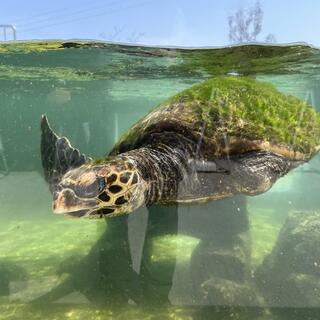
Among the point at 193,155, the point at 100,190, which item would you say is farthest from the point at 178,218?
the point at 100,190

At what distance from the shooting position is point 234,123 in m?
5.99

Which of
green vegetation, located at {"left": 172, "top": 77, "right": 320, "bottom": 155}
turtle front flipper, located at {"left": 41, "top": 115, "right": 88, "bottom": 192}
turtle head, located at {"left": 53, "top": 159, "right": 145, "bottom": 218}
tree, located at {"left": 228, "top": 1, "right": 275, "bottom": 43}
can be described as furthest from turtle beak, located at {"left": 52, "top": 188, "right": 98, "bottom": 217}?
tree, located at {"left": 228, "top": 1, "right": 275, "bottom": 43}

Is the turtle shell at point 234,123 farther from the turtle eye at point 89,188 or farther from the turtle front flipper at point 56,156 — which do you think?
the turtle eye at point 89,188

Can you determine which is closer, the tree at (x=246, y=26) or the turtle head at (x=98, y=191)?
the turtle head at (x=98, y=191)

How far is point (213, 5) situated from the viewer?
8.35 m

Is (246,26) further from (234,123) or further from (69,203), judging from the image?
(69,203)

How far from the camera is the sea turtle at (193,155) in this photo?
3.65 metres

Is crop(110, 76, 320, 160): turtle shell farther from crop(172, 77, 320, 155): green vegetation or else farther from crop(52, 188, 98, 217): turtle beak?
crop(52, 188, 98, 217): turtle beak

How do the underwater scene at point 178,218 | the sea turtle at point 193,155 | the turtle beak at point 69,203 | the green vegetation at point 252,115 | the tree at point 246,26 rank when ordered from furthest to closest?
the tree at point 246,26, the green vegetation at point 252,115, the underwater scene at point 178,218, the sea turtle at point 193,155, the turtle beak at point 69,203

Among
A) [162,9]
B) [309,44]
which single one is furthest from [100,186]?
[309,44]

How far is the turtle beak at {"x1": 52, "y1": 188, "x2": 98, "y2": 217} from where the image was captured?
3402mm

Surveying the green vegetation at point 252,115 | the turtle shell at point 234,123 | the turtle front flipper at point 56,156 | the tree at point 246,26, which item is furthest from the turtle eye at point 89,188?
the tree at point 246,26

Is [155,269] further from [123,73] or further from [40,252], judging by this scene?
[123,73]

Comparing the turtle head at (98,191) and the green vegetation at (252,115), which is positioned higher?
the green vegetation at (252,115)
